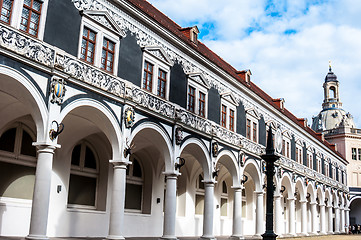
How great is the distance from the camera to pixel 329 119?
65375 mm

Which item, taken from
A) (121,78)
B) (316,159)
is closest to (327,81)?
(316,159)

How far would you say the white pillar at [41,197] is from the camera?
12.6 meters

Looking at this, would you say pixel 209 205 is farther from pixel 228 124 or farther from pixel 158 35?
pixel 158 35

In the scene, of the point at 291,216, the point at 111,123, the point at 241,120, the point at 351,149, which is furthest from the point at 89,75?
the point at 351,149

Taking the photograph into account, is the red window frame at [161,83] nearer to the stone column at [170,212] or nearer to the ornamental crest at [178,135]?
the ornamental crest at [178,135]

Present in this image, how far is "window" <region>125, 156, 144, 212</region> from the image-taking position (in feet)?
70.9

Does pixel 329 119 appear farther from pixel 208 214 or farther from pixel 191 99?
pixel 191 99

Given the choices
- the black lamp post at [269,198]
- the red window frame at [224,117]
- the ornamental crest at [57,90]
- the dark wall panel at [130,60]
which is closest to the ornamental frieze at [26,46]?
the ornamental crest at [57,90]

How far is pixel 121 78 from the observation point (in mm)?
16609

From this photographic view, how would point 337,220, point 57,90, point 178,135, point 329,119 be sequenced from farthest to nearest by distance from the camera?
1. point 329,119
2. point 337,220
3. point 178,135
4. point 57,90

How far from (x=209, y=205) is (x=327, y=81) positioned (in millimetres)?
53172

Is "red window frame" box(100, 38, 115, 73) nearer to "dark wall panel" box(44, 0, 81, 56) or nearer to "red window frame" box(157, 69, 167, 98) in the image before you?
"dark wall panel" box(44, 0, 81, 56)

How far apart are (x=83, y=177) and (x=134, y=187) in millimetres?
3458

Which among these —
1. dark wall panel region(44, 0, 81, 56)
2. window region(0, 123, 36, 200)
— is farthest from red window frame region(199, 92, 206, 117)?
dark wall panel region(44, 0, 81, 56)
